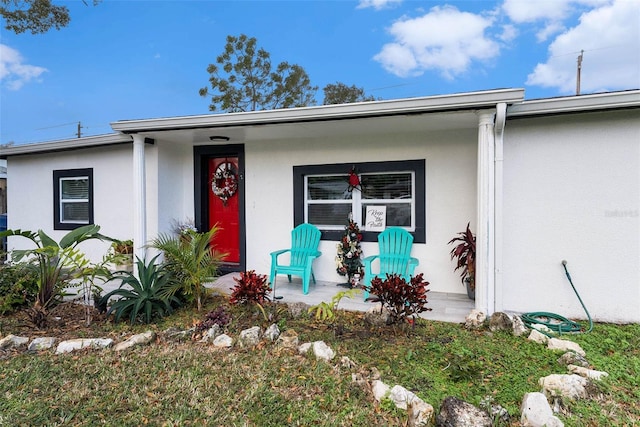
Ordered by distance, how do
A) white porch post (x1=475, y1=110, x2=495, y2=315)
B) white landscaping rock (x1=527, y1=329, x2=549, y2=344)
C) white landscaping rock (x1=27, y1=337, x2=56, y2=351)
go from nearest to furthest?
1. white landscaping rock (x1=527, y1=329, x2=549, y2=344)
2. white landscaping rock (x1=27, y1=337, x2=56, y2=351)
3. white porch post (x1=475, y1=110, x2=495, y2=315)

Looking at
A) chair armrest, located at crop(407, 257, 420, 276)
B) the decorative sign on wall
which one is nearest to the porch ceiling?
the decorative sign on wall

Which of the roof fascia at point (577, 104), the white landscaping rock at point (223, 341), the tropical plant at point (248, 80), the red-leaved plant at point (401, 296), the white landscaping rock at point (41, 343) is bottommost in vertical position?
the white landscaping rock at point (41, 343)

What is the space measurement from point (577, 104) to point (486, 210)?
1.29 metres

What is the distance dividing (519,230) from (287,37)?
11.7 meters

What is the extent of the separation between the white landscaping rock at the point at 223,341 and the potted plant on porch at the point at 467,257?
8.89 feet

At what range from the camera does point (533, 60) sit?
31.3 ft

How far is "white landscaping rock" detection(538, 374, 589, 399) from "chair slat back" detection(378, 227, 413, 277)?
2.14m

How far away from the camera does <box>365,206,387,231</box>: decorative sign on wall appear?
4.94 metres

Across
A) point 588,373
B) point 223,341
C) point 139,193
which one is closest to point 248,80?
point 139,193

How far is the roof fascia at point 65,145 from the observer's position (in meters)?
5.48

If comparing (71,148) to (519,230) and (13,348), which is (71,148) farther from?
(519,230)

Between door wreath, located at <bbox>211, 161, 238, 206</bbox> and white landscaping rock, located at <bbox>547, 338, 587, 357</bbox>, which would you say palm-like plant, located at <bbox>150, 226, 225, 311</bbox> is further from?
white landscaping rock, located at <bbox>547, 338, 587, 357</bbox>

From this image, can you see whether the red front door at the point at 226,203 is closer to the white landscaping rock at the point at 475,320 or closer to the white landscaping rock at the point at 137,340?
the white landscaping rock at the point at 137,340

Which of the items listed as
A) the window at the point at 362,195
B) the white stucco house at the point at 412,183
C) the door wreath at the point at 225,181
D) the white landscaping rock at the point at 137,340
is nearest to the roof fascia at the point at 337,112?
the white stucco house at the point at 412,183
